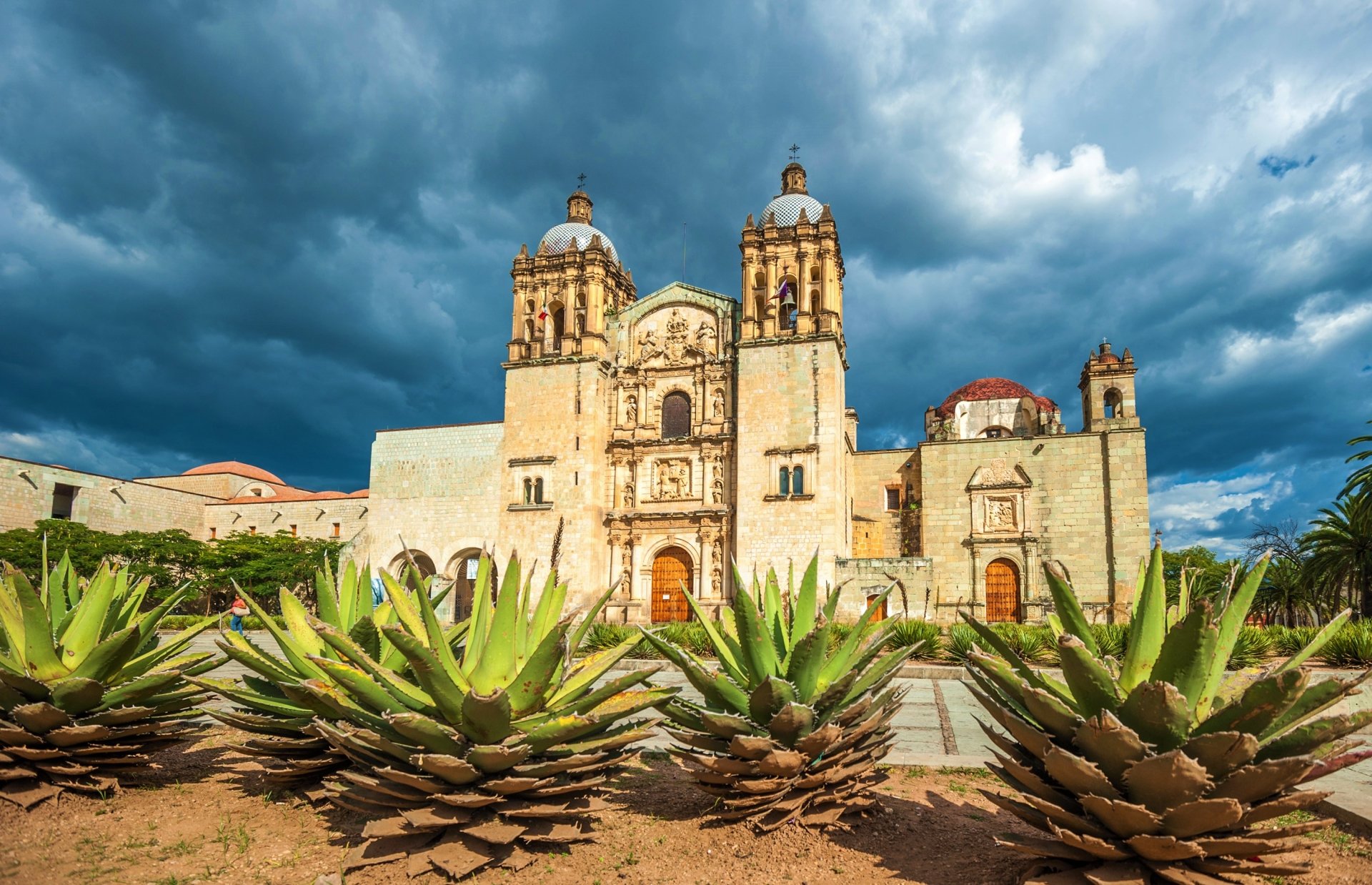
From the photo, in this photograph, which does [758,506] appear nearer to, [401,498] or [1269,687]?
[401,498]

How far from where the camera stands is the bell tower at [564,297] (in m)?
26.8

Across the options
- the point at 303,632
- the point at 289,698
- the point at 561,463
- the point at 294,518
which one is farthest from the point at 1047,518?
the point at 294,518

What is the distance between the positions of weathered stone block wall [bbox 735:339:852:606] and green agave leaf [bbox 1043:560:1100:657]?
19.9 metres

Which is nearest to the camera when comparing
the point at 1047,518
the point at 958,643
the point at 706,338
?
the point at 958,643

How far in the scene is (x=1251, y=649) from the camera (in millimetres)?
11562

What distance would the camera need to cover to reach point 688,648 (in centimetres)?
1405

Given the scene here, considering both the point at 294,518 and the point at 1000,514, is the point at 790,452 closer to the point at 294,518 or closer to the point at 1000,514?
the point at 1000,514

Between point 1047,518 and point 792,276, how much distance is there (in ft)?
34.0

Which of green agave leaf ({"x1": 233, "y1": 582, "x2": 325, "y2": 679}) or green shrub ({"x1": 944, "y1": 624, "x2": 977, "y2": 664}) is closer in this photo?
green agave leaf ({"x1": 233, "y1": 582, "x2": 325, "y2": 679})

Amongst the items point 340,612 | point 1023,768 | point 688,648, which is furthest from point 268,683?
point 688,648

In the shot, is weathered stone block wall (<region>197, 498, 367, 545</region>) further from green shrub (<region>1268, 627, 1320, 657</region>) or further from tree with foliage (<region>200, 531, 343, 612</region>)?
green shrub (<region>1268, 627, 1320, 657</region>)

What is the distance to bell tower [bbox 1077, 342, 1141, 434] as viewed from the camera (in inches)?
990

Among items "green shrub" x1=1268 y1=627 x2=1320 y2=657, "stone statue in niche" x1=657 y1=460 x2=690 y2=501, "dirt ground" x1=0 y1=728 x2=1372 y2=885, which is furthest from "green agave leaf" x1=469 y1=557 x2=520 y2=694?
"stone statue in niche" x1=657 y1=460 x2=690 y2=501

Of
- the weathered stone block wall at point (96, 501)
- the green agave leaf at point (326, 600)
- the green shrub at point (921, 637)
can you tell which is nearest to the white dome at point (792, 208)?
the green shrub at point (921, 637)
